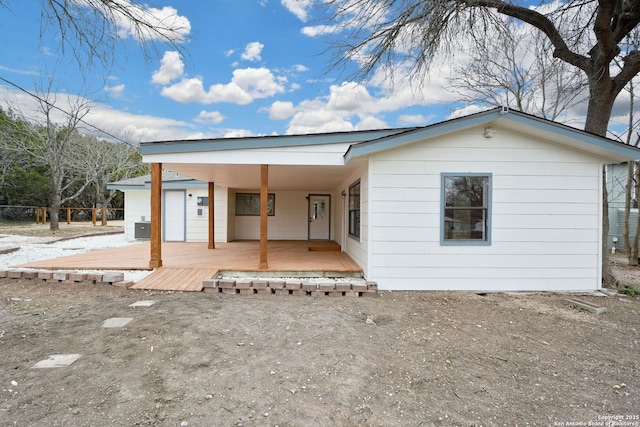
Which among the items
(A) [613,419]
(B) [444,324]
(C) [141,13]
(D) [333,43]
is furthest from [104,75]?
(A) [613,419]

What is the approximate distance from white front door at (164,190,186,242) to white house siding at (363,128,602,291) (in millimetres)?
7915

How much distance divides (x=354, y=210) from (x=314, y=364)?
501 centimetres

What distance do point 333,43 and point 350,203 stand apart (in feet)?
11.8

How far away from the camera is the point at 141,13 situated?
3.01 metres

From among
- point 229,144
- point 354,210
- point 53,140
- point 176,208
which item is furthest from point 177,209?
point 53,140

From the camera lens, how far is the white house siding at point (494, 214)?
5543 mm

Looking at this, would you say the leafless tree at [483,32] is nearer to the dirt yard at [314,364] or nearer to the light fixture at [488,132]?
the light fixture at [488,132]

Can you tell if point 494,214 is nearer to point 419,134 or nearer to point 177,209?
point 419,134

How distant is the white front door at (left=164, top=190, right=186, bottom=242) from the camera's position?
11.3 m

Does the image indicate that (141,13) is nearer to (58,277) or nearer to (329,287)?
(329,287)

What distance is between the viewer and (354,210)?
7637 millimetres

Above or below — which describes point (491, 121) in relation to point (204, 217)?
above

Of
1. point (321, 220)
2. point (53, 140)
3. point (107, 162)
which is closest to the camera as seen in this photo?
point (321, 220)

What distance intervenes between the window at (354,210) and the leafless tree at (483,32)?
7.77 feet
